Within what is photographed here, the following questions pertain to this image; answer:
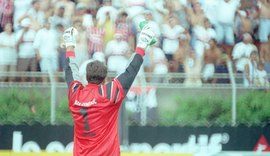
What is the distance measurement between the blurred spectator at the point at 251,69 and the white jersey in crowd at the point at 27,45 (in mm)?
3399

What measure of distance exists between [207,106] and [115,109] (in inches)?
248

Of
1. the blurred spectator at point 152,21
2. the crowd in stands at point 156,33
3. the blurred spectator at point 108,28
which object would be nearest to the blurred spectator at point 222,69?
the crowd in stands at point 156,33

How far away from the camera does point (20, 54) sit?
12.8 metres

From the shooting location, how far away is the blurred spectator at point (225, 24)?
44.3ft

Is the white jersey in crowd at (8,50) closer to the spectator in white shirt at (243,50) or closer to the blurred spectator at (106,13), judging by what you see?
the blurred spectator at (106,13)

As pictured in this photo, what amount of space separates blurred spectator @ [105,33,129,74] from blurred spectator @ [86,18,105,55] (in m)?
0.13

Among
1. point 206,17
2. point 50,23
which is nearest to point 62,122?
point 50,23

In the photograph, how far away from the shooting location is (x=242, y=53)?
1331 cm

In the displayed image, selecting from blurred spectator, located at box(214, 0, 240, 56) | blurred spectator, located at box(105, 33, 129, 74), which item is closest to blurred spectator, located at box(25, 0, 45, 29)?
blurred spectator, located at box(105, 33, 129, 74)

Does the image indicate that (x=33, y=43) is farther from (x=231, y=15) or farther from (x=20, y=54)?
(x=231, y=15)

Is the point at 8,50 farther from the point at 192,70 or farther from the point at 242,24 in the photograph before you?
the point at 242,24

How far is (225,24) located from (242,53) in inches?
24.5

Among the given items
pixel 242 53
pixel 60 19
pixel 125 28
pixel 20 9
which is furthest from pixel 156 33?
pixel 20 9

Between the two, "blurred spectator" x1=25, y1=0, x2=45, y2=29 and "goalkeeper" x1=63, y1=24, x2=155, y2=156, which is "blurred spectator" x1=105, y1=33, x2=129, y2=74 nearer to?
"blurred spectator" x1=25, y1=0, x2=45, y2=29
